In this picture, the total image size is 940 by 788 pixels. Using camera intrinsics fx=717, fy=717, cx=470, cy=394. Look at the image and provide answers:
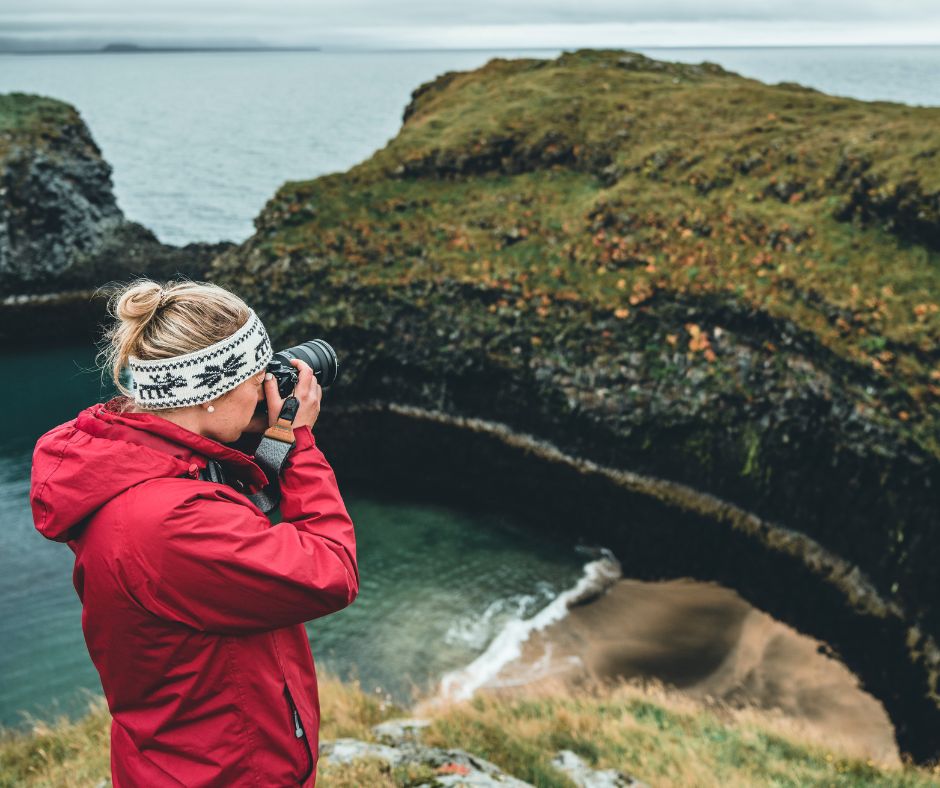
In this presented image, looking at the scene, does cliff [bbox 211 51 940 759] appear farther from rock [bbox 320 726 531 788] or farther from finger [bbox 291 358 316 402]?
finger [bbox 291 358 316 402]

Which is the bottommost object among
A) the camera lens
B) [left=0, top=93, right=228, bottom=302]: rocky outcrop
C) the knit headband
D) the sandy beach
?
the sandy beach

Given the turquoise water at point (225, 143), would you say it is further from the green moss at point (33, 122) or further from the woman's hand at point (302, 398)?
the woman's hand at point (302, 398)

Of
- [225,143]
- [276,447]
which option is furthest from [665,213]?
[225,143]

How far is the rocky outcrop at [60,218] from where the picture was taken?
109 feet

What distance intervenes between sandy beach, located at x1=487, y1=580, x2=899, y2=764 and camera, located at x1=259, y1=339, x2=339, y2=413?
1087cm

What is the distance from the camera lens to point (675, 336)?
1725 cm

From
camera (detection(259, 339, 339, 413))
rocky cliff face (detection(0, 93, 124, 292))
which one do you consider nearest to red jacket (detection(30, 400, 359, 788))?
camera (detection(259, 339, 339, 413))

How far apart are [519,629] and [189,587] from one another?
13100 mm

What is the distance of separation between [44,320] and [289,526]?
122 ft

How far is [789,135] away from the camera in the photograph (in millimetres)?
22344

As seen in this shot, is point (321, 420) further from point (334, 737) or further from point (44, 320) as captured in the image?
point (44, 320)

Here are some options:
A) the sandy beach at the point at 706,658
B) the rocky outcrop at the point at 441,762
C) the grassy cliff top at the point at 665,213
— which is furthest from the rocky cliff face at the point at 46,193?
the rocky outcrop at the point at 441,762

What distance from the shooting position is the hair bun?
2.30 meters

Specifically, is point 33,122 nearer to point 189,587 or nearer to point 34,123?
point 34,123
